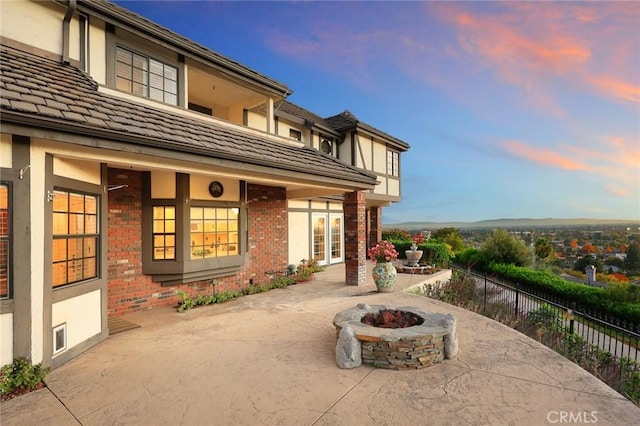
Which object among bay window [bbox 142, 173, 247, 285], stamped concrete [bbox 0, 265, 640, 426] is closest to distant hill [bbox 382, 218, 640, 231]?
bay window [bbox 142, 173, 247, 285]

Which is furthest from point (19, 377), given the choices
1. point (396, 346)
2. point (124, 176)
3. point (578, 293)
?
point (578, 293)

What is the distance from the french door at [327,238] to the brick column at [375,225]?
10.7 feet

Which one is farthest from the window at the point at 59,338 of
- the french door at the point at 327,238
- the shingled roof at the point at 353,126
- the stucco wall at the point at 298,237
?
the shingled roof at the point at 353,126

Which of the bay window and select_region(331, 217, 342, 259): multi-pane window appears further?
select_region(331, 217, 342, 259): multi-pane window

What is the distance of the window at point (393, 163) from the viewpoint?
1670 centimetres

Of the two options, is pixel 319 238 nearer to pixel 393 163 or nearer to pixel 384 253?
pixel 384 253

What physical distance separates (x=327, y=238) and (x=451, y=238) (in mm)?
16164

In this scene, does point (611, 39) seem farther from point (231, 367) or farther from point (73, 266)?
point (73, 266)

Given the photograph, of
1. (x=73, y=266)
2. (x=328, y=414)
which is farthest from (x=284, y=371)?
(x=73, y=266)

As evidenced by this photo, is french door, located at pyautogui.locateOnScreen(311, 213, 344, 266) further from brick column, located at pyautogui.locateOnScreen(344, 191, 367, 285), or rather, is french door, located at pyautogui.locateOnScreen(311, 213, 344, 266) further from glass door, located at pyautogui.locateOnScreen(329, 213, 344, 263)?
brick column, located at pyautogui.locateOnScreen(344, 191, 367, 285)

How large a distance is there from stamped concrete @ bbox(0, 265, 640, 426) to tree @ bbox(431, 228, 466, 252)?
68.6 ft

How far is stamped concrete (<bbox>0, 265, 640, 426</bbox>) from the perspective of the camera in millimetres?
2930

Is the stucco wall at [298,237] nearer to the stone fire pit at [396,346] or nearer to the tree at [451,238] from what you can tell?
the stone fire pit at [396,346]

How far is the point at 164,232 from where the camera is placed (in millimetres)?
7039
